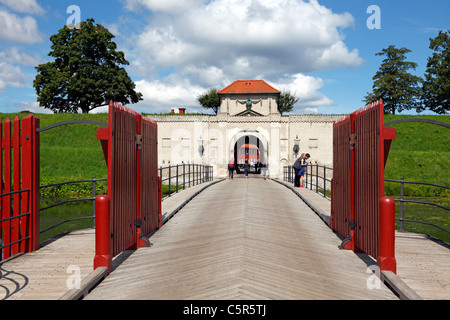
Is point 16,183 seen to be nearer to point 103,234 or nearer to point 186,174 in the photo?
point 103,234

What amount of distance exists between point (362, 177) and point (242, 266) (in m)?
2.58

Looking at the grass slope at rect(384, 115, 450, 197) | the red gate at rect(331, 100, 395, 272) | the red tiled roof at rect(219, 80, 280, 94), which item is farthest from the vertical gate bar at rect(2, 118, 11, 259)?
the red tiled roof at rect(219, 80, 280, 94)

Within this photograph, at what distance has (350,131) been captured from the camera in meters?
6.89

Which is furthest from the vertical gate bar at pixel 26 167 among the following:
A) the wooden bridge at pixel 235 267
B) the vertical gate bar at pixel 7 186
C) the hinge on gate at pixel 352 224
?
the hinge on gate at pixel 352 224

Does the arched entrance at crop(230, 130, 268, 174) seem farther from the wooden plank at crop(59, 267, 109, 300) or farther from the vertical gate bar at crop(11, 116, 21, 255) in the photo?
the wooden plank at crop(59, 267, 109, 300)

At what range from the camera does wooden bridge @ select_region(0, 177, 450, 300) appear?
4305 mm

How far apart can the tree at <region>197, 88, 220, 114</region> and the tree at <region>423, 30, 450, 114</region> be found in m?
33.9

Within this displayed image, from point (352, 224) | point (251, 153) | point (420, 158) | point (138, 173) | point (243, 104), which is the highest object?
point (243, 104)

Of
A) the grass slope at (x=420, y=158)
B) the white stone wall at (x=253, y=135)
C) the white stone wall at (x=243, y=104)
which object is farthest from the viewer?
the white stone wall at (x=243, y=104)

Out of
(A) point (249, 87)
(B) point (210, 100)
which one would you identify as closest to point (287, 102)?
(B) point (210, 100)

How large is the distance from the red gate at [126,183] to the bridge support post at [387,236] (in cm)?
355

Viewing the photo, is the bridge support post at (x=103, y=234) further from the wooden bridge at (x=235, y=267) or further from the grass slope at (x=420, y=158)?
the grass slope at (x=420, y=158)

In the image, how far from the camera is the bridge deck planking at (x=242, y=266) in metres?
4.24

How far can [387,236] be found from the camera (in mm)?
5113
